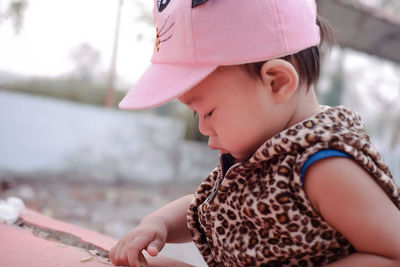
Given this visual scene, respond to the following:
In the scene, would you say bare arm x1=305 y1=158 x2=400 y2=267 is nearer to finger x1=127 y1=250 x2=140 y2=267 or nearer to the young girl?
the young girl

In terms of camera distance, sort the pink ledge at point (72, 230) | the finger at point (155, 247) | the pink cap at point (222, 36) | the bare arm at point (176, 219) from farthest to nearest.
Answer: the pink ledge at point (72, 230), the bare arm at point (176, 219), the finger at point (155, 247), the pink cap at point (222, 36)

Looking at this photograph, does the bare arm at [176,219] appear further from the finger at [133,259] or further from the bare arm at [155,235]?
the finger at [133,259]

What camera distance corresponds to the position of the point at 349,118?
1.02 metres

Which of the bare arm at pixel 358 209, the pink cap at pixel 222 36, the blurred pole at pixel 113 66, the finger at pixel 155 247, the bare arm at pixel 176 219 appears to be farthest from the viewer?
the blurred pole at pixel 113 66

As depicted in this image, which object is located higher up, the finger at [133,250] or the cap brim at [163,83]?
the cap brim at [163,83]

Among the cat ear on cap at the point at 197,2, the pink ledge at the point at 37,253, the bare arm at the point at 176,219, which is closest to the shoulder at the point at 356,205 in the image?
the cat ear on cap at the point at 197,2

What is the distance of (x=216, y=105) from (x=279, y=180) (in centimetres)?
23

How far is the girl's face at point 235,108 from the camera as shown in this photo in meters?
0.98

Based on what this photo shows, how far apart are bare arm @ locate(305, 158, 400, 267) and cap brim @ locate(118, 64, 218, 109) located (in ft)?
1.09

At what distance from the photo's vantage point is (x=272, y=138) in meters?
0.95

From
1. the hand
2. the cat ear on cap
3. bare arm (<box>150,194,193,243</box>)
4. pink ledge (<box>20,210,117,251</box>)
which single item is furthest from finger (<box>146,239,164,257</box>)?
the cat ear on cap

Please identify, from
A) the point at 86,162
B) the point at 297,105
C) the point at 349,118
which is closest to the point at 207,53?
the point at 297,105

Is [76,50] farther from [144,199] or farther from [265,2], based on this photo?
[265,2]

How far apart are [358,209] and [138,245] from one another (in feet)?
1.95
